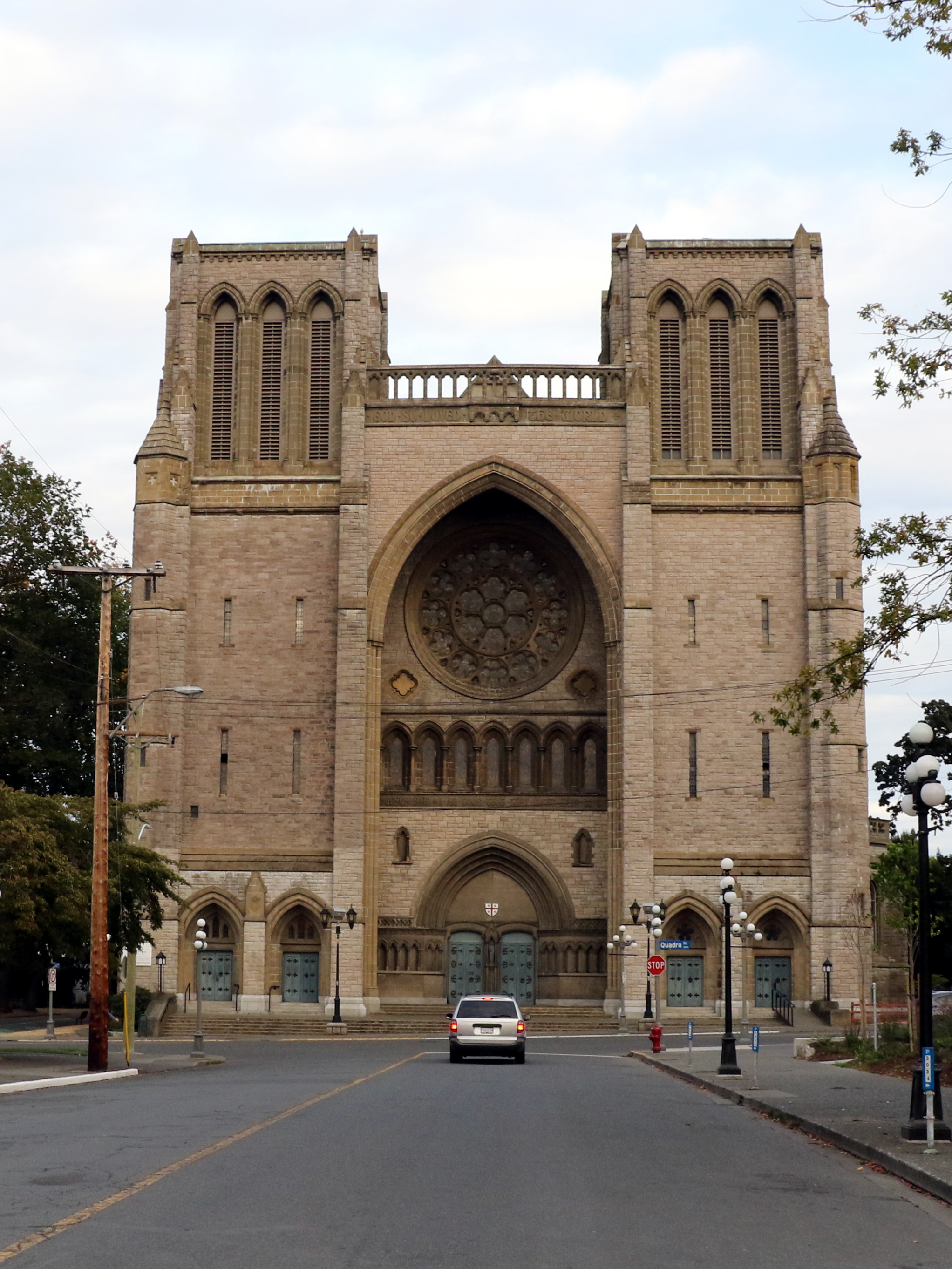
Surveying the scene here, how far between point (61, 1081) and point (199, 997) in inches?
405

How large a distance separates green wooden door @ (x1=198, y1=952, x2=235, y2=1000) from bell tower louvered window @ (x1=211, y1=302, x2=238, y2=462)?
49.2ft

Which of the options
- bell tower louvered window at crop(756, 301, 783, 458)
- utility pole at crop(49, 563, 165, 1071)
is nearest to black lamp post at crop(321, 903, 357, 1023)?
bell tower louvered window at crop(756, 301, 783, 458)

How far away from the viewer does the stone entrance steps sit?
44719 millimetres

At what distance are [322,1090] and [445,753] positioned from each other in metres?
30.7

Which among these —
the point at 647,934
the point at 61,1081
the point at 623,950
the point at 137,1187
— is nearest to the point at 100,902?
the point at 61,1081

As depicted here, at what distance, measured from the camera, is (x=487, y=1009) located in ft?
96.8

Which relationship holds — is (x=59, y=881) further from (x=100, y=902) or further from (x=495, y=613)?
(x=495, y=613)

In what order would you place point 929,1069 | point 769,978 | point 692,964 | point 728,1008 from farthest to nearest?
point 692,964 → point 769,978 → point 728,1008 → point 929,1069

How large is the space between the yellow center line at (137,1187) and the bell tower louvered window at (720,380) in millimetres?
34976

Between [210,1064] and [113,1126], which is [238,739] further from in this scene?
[113,1126]

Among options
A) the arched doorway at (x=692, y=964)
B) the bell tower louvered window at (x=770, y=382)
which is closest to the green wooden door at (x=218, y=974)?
the arched doorway at (x=692, y=964)

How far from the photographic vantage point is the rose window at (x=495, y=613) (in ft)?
169

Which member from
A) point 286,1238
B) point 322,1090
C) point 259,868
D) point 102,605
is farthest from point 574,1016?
point 286,1238

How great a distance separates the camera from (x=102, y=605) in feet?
88.5
